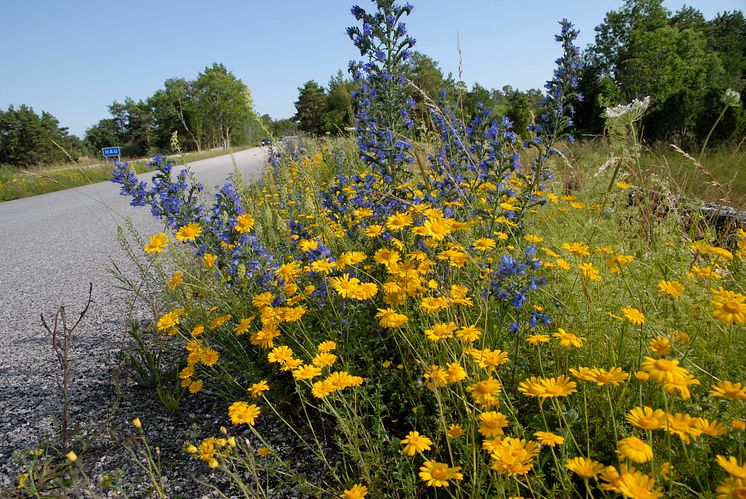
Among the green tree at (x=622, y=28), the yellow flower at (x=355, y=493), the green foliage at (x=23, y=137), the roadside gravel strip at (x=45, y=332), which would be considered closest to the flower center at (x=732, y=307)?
the yellow flower at (x=355, y=493)

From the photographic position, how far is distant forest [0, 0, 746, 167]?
11.4m

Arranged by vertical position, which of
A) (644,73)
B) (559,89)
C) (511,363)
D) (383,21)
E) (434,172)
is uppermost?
(644,73)

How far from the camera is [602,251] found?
2.18 metres

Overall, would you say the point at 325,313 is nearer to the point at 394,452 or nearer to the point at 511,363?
the point at 394,452

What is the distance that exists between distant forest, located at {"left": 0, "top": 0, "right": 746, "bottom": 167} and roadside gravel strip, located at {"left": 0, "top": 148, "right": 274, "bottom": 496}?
9.82 meters

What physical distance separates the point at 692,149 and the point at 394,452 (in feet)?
40.1

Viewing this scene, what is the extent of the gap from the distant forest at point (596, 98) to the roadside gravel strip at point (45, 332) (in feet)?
32.2

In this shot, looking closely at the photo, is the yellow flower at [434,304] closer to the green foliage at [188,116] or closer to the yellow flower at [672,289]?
the yellow flower at [672,289]

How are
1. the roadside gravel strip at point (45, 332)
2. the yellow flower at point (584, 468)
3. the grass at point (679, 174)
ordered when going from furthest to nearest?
the grass at point (679, 174), the roadside gravel strip at point (45, 332), the yellow flower at point (584, 468)

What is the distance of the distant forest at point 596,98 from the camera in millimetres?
11445

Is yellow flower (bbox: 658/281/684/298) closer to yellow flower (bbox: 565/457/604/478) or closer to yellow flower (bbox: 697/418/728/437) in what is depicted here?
yellow flower (bbox: 697/418/728/437)

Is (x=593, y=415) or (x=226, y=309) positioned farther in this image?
(x=226, y=309)

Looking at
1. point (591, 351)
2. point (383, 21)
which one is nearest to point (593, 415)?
point (591, 351)

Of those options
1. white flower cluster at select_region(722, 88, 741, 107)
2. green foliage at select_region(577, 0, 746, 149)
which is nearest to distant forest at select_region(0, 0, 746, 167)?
green foliage at select_region(577, 0, 746, 149)
